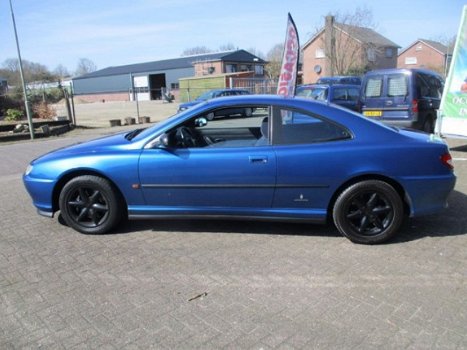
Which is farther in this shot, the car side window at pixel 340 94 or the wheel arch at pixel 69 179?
the car side window at pixel 340 94

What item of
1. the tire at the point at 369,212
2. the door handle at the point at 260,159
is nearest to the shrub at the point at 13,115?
the door handle at the point at 260,159

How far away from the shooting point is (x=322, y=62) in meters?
50.2

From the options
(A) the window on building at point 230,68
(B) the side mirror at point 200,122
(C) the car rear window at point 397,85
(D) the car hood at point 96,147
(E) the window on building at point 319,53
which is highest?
(E) the window on building at point 319,53

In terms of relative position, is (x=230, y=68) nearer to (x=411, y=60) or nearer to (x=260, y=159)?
(x=411, y=60)

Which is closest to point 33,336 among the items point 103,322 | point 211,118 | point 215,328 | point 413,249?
point 103,322

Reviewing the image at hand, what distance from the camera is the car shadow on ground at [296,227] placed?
4.46 meters

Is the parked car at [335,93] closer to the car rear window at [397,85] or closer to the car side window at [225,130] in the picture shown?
the car rear window at [397,85]

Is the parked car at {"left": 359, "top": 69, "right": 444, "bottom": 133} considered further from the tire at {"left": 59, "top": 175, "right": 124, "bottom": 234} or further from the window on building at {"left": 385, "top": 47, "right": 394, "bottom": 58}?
the window on building at {"left": 385, "top": 47, "right": 394, "bottom": 58}

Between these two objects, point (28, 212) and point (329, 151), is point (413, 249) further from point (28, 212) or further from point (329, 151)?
point (28, 212)

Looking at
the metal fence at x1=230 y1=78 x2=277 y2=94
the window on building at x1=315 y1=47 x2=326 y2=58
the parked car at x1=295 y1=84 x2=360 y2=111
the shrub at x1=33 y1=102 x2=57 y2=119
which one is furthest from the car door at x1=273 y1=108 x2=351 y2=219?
the window on building at x1=315 y1=47 x2=326 y2=58

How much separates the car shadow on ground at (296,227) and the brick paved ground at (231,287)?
0.9 inches

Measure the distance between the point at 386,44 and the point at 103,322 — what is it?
5798 cm

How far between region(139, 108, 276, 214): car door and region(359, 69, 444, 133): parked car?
7.24 metres

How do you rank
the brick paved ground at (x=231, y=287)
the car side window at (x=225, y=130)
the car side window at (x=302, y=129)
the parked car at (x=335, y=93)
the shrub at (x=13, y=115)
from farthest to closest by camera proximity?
the shrub at (x=13, y=115)
the parked car at (x=335, y=93)
the car side window at (x=225, y=130)
the car side window at (x=302, y=129)
the brick paved ground at (x=231, y=287)
